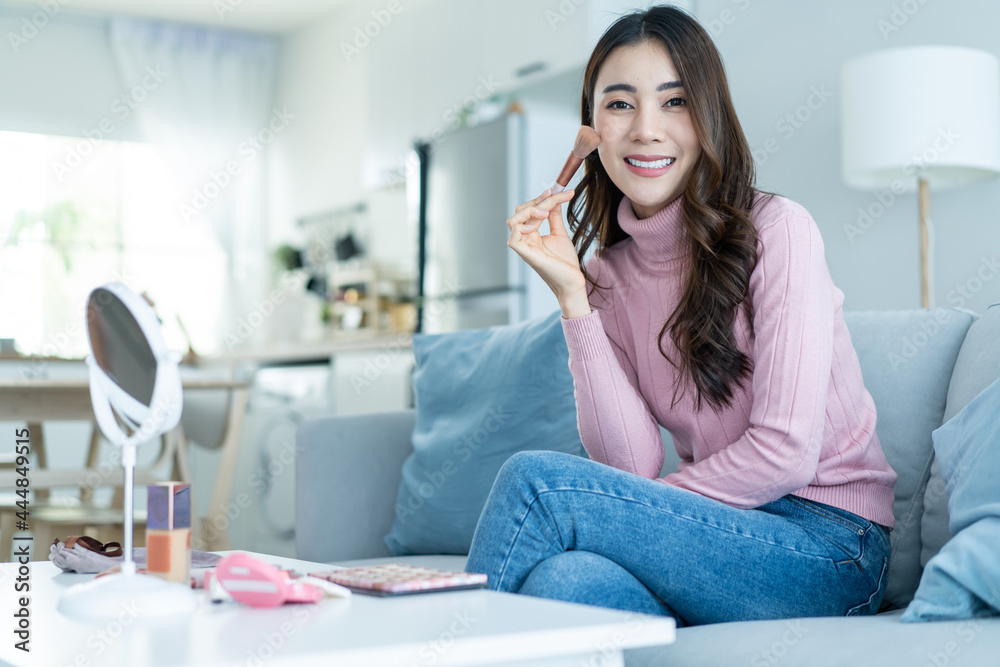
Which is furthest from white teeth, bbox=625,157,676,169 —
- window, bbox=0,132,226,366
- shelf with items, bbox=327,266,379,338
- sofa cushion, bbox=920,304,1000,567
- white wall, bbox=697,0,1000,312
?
window, bbox=0,132,226,366

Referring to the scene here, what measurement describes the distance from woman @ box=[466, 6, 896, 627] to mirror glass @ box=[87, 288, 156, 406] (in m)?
0.40

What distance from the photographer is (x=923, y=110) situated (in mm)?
2359

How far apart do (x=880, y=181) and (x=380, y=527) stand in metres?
1.64

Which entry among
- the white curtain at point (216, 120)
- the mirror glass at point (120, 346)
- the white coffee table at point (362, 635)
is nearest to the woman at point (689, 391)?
the white coffee table at point (362, 635)

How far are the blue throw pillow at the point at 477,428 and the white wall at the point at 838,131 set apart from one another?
5.15 feet

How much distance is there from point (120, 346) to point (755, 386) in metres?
0.78

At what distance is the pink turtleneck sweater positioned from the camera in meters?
1.25

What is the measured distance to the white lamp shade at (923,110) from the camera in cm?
235

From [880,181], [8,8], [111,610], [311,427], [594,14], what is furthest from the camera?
[8,8]

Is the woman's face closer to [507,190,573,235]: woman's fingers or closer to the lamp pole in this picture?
[507,190,573,235]: woman's fingers

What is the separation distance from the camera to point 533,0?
4.02 metres

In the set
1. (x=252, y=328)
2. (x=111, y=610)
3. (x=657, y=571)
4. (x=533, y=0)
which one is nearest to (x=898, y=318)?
(x=657, y=571)

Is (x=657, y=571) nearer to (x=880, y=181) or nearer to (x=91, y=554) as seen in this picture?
(x=91, y=554)

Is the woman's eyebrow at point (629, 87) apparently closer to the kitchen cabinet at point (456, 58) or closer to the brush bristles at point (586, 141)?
the brush bristles at point (586, 141)
